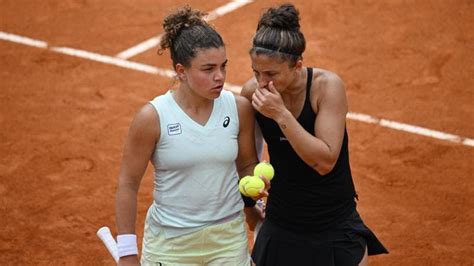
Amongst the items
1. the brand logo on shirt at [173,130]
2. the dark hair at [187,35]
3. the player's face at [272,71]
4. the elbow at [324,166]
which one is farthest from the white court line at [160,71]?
the brand logo on shirt at [173,130]

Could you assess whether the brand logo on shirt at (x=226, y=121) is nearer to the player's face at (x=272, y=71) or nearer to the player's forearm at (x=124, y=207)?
the player's face at (x=272, y=71)

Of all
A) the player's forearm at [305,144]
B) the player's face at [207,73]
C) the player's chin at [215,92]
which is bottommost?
the player's forearm at [305,144]

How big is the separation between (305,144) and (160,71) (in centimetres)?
602

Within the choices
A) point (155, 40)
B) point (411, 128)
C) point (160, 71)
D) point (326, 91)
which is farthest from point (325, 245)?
point (155, 40)

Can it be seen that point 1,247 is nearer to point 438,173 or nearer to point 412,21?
point 438,173

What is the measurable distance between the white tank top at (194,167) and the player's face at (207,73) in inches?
6.3

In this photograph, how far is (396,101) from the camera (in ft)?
32.8

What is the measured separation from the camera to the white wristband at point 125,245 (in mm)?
5133

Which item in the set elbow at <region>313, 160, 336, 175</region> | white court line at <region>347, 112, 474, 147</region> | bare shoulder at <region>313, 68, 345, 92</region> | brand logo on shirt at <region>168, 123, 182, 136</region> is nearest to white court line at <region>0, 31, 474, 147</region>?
white court line at <region>347, 112, 474, 147</region>

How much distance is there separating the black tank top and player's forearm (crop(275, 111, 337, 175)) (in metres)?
0.21

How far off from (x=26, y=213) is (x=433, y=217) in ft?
11.9

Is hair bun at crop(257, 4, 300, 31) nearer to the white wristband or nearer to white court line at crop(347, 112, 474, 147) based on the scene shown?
the white wristband

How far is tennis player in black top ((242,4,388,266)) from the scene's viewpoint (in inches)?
199

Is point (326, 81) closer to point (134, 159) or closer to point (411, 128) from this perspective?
point (134, 159)
